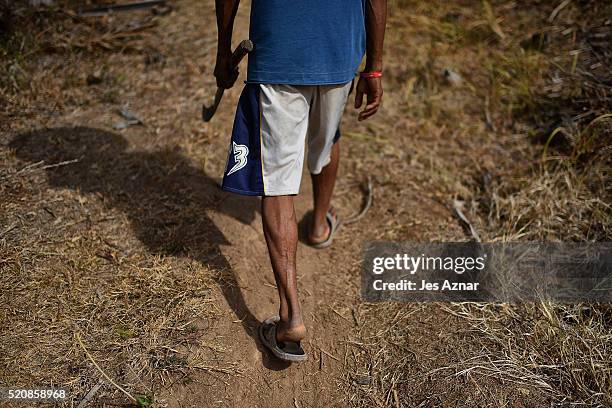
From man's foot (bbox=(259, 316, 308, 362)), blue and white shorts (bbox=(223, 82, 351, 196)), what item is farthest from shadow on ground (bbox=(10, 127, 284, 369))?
blue and white shorts (bbox=(223, 82, 351, 196))

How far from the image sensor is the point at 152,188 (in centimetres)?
331

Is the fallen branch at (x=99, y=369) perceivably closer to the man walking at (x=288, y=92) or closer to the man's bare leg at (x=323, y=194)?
the man walking at (x=288, y=92)

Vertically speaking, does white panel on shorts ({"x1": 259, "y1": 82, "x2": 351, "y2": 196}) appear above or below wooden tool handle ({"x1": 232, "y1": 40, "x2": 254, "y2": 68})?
below

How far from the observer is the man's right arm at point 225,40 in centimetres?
215

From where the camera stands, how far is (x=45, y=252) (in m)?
2.82

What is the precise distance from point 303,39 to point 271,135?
14.2 inches

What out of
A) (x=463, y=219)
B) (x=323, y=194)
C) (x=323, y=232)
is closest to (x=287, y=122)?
(x=323, y=194)

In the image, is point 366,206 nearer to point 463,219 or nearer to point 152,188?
point 463,219

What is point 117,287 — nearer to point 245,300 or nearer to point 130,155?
point 245,300

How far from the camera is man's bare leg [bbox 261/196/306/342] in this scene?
2.33 m

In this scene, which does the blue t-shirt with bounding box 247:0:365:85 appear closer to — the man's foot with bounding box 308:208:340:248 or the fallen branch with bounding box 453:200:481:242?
the man's foot with bounding box 308:208:340:248

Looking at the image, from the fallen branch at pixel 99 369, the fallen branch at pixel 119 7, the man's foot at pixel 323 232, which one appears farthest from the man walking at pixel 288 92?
the fallen branch at pixel 119 7

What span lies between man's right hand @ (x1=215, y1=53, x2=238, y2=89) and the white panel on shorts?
240 millimetres

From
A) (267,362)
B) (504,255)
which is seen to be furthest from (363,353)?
(504,255)
